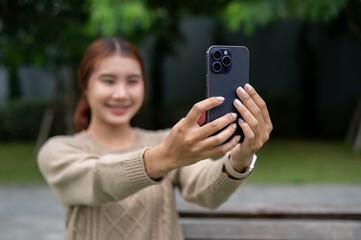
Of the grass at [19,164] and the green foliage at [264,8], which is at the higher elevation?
the green foliage at [264,8]

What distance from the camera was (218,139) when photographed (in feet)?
3.54

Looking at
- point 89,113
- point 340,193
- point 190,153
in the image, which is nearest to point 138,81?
point 89,113

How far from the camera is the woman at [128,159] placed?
1149 mm

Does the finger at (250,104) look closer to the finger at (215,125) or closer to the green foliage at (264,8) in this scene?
the finger at (215,125)

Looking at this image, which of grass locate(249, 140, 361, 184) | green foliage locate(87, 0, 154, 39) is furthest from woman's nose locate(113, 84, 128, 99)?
grass locate(249, 140, 361, 184)

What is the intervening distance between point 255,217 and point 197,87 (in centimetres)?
971

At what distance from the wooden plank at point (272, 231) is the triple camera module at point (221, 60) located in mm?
943

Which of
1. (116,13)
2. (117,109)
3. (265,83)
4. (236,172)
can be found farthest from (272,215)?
(265,83)

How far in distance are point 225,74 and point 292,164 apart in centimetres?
689

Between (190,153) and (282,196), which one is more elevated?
(190,153)

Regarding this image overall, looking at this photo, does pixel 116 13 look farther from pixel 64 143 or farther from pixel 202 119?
pixel 202 119

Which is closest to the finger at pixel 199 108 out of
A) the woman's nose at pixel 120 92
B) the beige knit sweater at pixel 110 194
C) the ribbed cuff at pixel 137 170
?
the ribbed cuff at pixel 137 170

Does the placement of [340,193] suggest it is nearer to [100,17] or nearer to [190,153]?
[100,17]

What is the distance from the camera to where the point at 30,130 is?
11914mm
